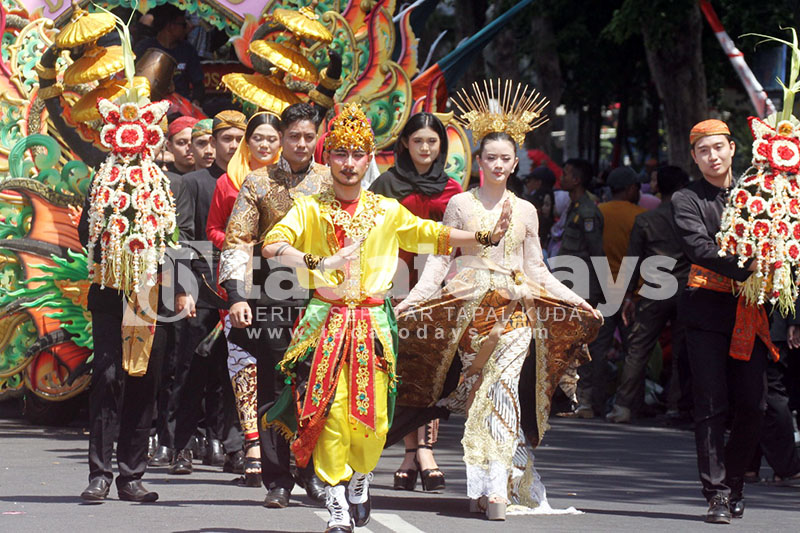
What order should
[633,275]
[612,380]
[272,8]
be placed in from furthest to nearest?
[612,380]
[633,275]
[272,8]

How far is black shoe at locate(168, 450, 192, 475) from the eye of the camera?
9719 millimetres

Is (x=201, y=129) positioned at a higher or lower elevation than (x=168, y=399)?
higher

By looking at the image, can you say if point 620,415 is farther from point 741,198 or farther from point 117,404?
point 117,404

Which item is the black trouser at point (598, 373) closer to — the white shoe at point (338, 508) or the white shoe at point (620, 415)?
the white shoe at point (620, 415)

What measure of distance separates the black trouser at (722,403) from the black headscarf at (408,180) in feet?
6.31

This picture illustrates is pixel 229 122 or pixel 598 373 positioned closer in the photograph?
pixel 229 122

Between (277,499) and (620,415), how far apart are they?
5.83 metres

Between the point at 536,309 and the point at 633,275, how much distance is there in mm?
5248

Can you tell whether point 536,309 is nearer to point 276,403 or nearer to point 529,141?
point 276,403

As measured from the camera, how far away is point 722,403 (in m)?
8.21

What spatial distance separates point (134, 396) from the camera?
8.34 meters

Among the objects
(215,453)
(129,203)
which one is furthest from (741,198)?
(215,453)

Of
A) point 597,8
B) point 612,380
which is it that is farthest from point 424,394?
point 597,8

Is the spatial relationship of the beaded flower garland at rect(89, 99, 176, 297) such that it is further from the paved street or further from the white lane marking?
the white lane marking
